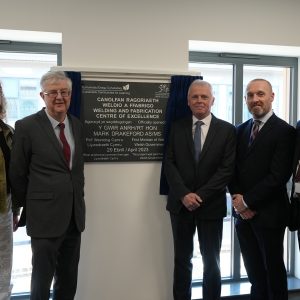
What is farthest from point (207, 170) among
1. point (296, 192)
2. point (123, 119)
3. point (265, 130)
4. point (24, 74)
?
point (24, 74)

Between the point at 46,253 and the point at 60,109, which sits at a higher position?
the point at 60,109

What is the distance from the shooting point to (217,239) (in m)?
2.34

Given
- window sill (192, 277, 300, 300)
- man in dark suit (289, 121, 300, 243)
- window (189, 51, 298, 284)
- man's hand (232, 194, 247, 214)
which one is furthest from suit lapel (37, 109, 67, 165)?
window sill (192, 277, 300, 300)

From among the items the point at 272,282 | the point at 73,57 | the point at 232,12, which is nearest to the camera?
the point at 272,282

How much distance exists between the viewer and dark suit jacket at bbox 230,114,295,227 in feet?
7.22

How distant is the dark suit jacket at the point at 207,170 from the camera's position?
228 cm

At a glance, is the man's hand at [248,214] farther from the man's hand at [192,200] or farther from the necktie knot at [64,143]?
the necktie knot at [64,143]

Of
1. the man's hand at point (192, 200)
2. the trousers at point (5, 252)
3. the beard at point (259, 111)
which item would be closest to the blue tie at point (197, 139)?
the man's hand at point (192, 200)

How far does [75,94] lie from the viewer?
2473mm

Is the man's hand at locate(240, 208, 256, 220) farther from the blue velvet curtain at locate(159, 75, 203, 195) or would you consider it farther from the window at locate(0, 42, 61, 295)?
the window at locate(0, 42, 61, 295)

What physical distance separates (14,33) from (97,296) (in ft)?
6.40

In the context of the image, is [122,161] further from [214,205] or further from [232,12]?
[232,12]

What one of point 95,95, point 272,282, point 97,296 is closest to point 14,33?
point 95,95

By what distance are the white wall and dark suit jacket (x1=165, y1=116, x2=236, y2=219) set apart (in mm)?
337
